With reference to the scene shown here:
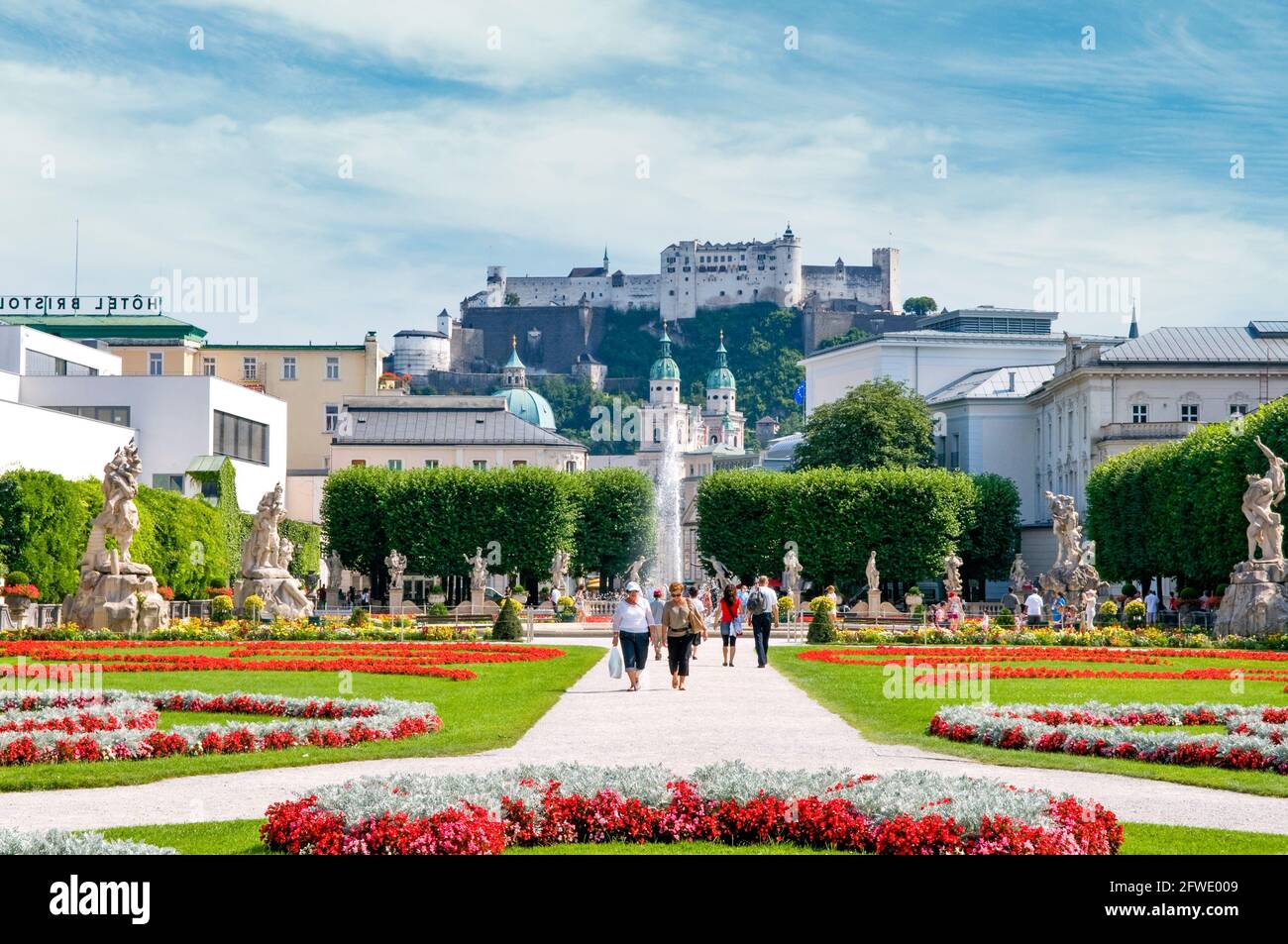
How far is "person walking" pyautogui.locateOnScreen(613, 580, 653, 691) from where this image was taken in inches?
1041

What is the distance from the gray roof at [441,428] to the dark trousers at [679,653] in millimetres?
73397

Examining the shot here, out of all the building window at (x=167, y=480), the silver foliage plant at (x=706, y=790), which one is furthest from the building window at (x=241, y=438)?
the silver foliage plant at (x=706, y=790)

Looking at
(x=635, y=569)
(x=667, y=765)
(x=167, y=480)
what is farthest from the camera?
(x=635, y=569)

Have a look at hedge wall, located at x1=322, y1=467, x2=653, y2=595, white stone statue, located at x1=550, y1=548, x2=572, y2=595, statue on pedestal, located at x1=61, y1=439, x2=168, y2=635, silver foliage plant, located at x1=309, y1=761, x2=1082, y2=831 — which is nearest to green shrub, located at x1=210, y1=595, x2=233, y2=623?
statue on pedestal, located at x1=61, y1=439, x2=168, y2=635

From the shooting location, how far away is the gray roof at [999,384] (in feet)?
326

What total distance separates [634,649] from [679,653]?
713mm

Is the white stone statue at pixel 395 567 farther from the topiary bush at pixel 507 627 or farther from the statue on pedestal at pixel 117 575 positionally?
the statue on pedestal at pixel 117 575

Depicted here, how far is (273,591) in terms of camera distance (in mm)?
47125

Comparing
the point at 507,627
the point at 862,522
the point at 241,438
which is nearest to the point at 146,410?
the point at 241,438

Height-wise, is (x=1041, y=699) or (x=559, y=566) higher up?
(x=559, y=566)

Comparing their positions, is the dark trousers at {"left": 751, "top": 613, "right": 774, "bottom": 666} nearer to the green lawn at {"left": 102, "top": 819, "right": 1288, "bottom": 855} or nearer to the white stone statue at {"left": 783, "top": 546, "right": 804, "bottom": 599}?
the green lawn at {"left": 102, "top": 819, "right": 1288, "bottom": 855}

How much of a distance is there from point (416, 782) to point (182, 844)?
1708mm

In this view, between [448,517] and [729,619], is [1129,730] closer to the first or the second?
[729,619]

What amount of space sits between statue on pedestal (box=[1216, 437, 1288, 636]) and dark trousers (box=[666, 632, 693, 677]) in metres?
19.7
